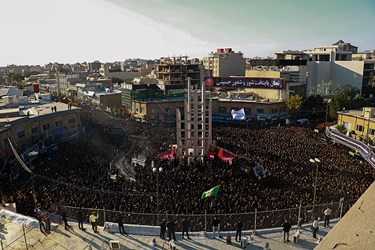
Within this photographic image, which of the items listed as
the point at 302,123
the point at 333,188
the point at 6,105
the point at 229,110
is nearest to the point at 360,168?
the point at 333,188

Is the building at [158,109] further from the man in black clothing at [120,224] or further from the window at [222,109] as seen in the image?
the man in black clothing at [120,224]

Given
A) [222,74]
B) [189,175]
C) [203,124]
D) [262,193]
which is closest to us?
[262,193]

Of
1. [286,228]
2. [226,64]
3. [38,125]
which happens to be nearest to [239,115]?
[38,125]

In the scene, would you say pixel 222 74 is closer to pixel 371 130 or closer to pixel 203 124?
pixel 371 130

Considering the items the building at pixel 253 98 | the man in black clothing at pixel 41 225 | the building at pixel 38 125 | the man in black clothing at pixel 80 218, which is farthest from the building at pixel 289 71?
the man in black clothing at pixel 41 225

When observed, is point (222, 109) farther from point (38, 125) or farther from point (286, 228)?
point (286, 228)
